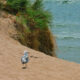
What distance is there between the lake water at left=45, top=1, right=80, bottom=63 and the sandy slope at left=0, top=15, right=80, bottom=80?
11.6 feet

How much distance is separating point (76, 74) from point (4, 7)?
4.67 metres

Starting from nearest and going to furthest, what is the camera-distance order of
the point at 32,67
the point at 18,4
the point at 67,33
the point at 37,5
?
the point at 32,67 < the point at 18,4 < the point at 37,5 < the point at 67,33

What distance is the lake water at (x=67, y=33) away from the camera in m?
17.9

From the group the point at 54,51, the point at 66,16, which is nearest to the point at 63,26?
the point at 66,16

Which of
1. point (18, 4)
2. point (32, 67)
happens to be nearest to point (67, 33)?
point (18, 4)

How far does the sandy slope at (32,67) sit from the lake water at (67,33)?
352cm

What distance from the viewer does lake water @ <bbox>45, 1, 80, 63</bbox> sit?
17903 mm

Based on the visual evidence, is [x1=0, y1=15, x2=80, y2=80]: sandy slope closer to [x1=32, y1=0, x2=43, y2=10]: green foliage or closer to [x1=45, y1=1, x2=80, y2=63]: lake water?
[x1=32, y1=0, x2=43, y2=10]: green foliage

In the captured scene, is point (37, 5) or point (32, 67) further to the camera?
point (37, 5)

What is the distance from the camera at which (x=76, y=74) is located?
1017cm

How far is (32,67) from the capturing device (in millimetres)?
10352

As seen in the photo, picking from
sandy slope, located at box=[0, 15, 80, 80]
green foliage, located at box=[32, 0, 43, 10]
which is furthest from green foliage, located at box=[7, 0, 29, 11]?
sandy slope, located at box=[0, 15, 80, 80]

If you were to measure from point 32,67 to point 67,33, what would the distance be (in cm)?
1424

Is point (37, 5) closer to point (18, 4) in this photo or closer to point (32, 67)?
point (18, 4)
